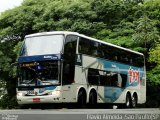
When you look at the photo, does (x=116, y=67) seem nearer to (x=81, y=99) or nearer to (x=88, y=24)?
(x=81, y=99)

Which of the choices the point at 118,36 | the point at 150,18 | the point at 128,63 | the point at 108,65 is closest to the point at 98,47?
the point at 108,65

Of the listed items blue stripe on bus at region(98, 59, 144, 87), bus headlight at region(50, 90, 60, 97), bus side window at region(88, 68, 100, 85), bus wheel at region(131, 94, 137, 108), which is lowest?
bus wheel at region(131, 94, 137, 108)

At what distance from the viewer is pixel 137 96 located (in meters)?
25.1

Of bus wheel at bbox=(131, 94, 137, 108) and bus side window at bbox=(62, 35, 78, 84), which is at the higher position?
bus side window at bbox=(62, 35, 78, 84)

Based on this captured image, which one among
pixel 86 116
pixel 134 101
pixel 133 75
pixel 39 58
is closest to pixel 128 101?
pixel 134 101

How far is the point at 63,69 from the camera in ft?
57.7

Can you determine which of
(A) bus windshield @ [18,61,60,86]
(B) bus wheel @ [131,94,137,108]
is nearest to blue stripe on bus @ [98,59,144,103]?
(B) bus wheel @ [131,94,137,108]

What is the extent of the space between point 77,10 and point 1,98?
8361 millimetres

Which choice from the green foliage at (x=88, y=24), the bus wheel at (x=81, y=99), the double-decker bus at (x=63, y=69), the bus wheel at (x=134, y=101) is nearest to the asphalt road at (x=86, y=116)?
the double-decker bus at (x=63, y=69)

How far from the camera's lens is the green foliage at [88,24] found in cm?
2939

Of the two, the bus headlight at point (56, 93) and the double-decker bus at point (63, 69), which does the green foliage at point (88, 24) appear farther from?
the bus headlight at point (56, 93)

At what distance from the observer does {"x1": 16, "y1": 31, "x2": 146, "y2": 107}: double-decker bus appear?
17.6 metres

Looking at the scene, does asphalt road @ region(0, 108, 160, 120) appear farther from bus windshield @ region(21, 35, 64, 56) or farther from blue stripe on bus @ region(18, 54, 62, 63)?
bus windshield @ region(21, 35, 64, 56)

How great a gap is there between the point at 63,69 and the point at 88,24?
40.8 feet
